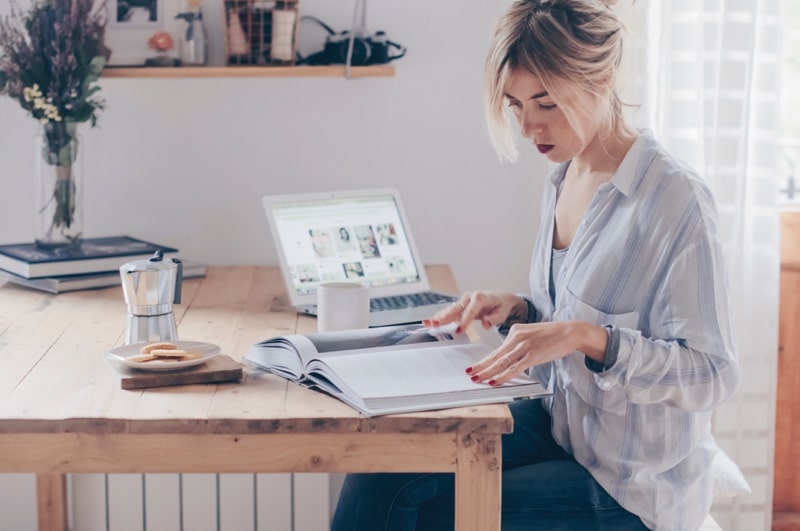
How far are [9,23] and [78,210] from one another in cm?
46

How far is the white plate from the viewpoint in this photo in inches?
57.7

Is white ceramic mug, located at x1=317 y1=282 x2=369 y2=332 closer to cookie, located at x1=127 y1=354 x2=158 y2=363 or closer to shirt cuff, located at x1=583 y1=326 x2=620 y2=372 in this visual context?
cookie, located at x1=127 y1=354 x2=158 y2=363

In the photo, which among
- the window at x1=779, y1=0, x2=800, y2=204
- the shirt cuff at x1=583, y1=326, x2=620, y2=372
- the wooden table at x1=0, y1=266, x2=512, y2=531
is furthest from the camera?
the window at x1=779, y1=0, x2=800, y2=204

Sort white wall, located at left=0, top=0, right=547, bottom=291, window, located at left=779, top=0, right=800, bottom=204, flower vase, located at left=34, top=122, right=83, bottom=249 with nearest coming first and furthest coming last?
flower vase, located at left=34, top=122, right=83, bottom=249 → white wall, located at left=0, top=0, right=547, bottom=291 → window, located at left=779, top=0, right=800, bottom=204

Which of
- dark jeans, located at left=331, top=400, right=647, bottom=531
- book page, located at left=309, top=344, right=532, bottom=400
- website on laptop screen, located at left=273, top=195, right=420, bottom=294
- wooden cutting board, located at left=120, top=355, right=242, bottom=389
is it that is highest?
website on laptop screen, located at left=273, top=195, right=420, bottom=294

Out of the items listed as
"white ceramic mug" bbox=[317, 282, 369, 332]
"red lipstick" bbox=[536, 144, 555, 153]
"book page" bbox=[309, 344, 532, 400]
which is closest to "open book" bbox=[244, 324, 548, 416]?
"book page" bbox=[309, 344, 532, 400]

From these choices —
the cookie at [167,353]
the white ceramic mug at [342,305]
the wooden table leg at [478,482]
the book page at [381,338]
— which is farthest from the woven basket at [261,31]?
the wooden table leg at [478,482]

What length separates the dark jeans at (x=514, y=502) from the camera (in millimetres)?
1551

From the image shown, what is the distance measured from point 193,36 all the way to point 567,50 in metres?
1.01

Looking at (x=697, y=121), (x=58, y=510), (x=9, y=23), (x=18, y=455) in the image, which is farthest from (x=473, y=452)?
(x=9, y=23)

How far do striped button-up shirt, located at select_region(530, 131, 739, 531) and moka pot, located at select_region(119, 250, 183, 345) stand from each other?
2.03 feet

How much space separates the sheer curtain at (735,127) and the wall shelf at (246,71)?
0.55 m

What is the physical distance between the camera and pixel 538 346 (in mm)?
1410

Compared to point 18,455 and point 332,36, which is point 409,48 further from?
point 18,455
